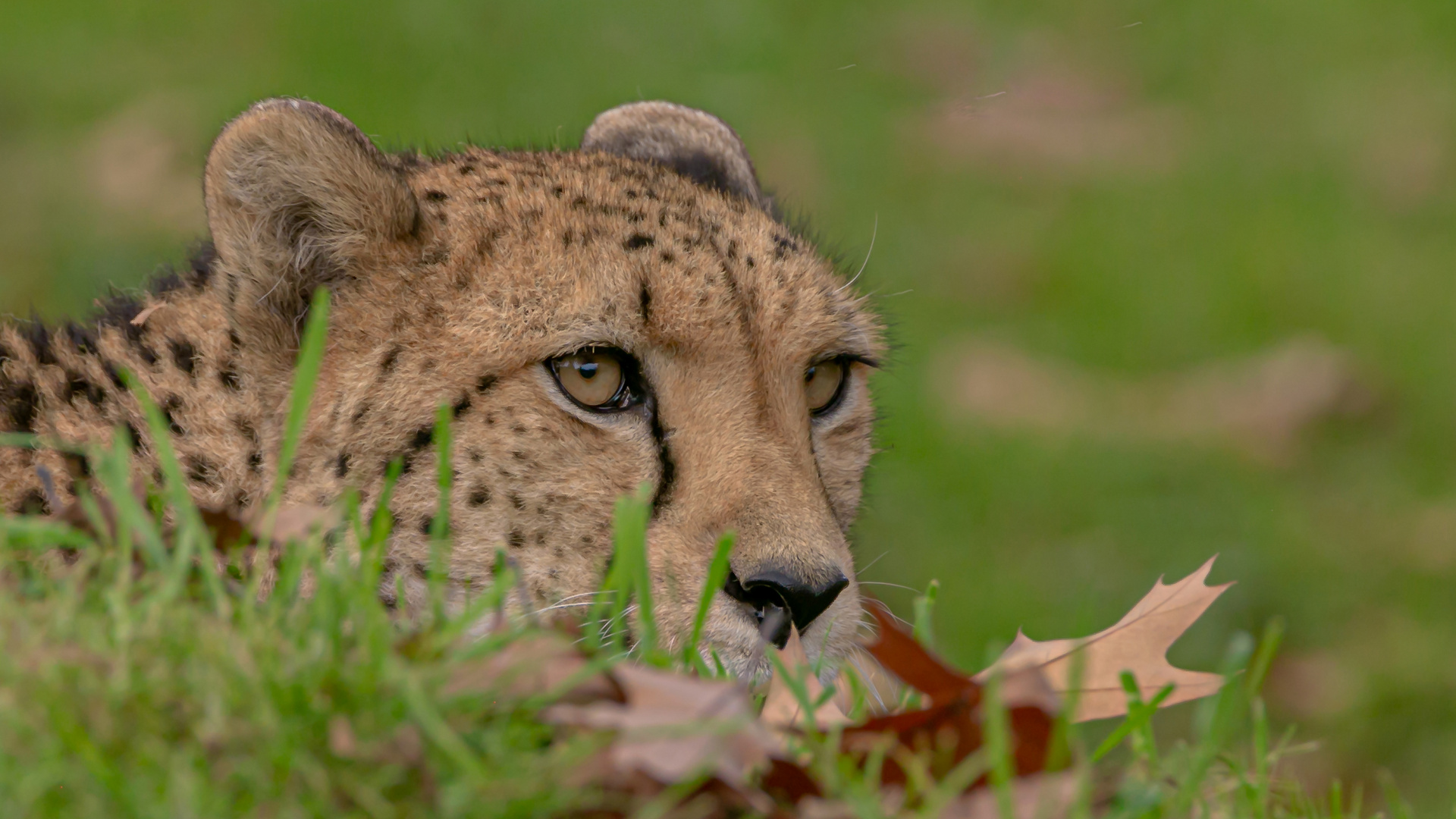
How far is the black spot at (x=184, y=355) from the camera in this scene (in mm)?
3176

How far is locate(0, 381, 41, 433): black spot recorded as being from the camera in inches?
122

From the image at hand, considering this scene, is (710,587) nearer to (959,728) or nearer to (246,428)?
(959,728)

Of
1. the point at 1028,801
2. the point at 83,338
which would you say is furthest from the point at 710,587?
the point at 83,338

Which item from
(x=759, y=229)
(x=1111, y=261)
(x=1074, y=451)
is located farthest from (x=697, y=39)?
(x=759, y=229)

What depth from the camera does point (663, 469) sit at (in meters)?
3.09

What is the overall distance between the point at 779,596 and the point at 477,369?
77 centimetres

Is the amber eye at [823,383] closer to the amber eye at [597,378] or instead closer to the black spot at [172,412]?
the amber eye at [597,378]

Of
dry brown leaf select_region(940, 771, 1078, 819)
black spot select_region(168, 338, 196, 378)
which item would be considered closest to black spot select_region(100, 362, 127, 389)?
black spot select_region(168, 338, 196, 378)

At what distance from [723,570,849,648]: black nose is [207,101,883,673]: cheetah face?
0.04 ft

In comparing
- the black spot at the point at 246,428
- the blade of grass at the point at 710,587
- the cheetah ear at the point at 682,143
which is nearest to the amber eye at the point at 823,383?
the cheetah ear at the point at 682,143

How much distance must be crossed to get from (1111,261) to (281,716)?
896 centimetres

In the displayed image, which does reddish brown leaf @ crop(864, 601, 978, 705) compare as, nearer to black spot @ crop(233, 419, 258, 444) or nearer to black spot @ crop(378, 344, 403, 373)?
black spot @ crop(378, 344, 403, 373)

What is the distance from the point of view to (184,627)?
1.73 meters

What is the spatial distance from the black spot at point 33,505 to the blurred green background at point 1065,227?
456 centimetres
